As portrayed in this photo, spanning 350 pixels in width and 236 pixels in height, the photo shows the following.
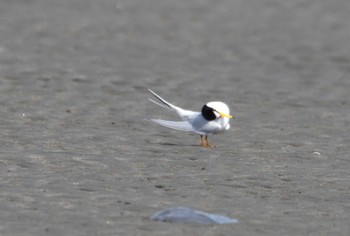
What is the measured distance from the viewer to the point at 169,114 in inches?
575

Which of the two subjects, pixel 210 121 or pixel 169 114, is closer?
pixel 210 121

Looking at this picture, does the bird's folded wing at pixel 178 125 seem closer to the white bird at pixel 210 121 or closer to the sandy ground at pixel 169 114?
the white bird at pixel 210 121

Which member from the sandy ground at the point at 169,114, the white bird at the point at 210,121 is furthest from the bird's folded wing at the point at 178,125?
the sandy ground at the point at 169,114

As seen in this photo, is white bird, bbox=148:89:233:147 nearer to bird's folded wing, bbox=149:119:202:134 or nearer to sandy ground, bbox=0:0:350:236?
bird's folded wing, bbox=149:119:202:134

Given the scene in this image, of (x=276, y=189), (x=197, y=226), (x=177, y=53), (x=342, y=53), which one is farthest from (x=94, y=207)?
(x=342, y=53)

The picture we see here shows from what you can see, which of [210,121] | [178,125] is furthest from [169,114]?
[210,121]

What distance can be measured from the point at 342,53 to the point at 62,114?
23.3 feet

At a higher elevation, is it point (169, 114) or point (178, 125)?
point (169, 114)

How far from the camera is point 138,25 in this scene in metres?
21.5

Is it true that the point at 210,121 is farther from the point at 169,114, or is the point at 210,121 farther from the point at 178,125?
the point at 169,114

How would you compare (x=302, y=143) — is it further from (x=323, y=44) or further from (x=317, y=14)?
(x=317, y=14)

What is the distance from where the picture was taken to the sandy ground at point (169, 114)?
31.6ft

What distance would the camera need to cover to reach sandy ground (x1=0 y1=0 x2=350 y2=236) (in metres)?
Result: 9.62

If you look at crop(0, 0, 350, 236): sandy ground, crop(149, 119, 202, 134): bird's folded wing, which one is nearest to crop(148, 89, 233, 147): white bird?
crop(149, 119, 202, 134): bird's folded wing
